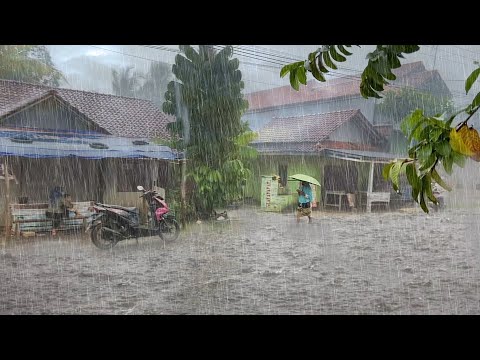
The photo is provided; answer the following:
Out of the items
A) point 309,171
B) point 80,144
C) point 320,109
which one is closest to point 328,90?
point 320,109

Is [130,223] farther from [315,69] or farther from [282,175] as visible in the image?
[315,69]

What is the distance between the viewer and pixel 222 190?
4.11 metres

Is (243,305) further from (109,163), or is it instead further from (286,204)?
(109,163)

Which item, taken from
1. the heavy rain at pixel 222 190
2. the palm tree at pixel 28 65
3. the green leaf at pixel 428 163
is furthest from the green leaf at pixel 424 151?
the palm tree at pixel 28 65

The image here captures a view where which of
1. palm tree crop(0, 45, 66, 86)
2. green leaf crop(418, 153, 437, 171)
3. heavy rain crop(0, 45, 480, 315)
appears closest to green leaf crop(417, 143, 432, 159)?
green leaf crop(418, 153, 437, 171)

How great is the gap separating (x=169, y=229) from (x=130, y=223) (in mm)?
335

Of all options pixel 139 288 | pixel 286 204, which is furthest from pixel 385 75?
pixel 139 288

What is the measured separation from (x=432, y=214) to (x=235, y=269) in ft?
5.88

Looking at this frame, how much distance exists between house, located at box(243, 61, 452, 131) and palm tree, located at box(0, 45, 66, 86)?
5.46 feet

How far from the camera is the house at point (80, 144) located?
3783mm

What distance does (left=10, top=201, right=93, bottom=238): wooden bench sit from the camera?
376 cm

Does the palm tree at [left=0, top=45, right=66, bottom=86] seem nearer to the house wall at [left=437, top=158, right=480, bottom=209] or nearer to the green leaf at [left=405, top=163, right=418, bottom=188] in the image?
the house wall at [left=437, top=158, right=480, bottom=209]

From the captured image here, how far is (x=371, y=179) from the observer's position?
13.5ft

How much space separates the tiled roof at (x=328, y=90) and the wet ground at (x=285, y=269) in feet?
3.20
